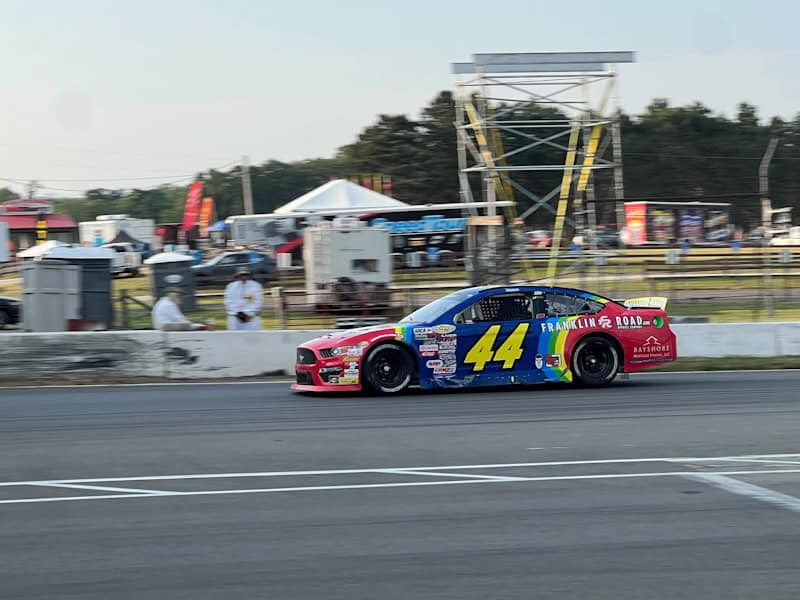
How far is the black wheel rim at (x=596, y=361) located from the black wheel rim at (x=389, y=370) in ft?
7.14

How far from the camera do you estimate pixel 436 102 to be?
248 ft

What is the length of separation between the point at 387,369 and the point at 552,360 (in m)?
1.95

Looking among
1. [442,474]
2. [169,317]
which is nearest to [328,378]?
[169,317]

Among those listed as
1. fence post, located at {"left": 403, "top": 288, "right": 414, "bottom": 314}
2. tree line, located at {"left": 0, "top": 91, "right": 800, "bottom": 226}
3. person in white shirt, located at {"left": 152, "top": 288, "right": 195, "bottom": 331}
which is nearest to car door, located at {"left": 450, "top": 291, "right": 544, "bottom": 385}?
person in white shirt, located at {"left": 152, "top": 288, "right": 195, "bottom": 331}

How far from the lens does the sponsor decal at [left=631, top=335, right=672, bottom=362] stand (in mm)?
12719

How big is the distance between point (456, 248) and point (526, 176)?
32.7 m

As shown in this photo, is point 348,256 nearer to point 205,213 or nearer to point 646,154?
point 205,213

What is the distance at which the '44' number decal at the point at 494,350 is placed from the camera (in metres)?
12.2

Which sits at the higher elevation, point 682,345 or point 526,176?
point 526,176

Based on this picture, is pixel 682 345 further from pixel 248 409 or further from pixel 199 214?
pixel 199 214

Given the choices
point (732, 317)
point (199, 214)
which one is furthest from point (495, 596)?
point (199, 214)

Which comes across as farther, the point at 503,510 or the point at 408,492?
the point at 408,492

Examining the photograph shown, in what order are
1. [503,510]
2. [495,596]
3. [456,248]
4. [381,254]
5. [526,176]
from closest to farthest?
[495,596] → [503,510] → [381,254] → [456,248] → [526,176]

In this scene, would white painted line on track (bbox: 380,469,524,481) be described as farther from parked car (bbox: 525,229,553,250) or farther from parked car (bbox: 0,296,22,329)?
parked car (bbox: 525,229,553,250)
